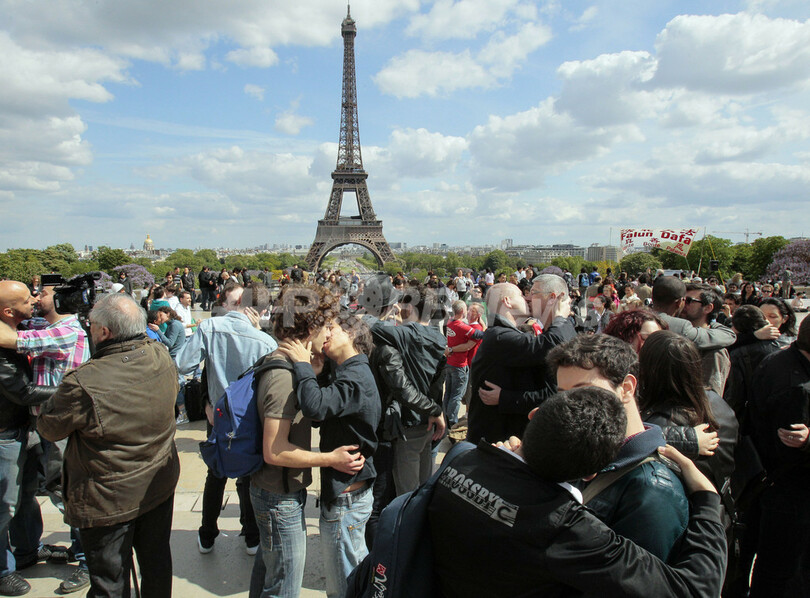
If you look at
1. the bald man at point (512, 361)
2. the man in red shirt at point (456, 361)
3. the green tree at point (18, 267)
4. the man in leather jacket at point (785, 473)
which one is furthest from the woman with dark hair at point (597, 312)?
the green tree at point (18, 267)

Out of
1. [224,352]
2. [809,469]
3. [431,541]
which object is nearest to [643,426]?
[431,541]

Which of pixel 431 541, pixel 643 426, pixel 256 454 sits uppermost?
pixel 643 426

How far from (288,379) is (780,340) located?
4134 millimetres

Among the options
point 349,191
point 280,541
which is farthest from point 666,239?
point 349,191

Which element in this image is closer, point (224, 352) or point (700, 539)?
point (700, 539)

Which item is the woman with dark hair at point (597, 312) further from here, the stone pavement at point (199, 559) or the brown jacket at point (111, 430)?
the brown jacket at point (111, 430)

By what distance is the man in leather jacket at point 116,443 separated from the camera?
2.33 metres

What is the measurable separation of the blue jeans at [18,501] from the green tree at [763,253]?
57.2 meters

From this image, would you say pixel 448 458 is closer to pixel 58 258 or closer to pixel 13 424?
pixel 13 424

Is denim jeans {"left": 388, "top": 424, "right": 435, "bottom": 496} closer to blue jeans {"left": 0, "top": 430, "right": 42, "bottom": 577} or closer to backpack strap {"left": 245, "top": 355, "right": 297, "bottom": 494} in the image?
backpack strap {"left": 245, "top": 355, "right": 297, "bottom": 494}

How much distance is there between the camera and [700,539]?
1362mm

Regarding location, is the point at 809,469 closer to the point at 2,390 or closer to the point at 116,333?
the point at 116,333

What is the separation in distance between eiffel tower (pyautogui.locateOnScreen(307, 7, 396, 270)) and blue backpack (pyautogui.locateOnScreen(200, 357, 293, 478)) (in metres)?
49.3

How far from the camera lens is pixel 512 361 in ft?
9.66
